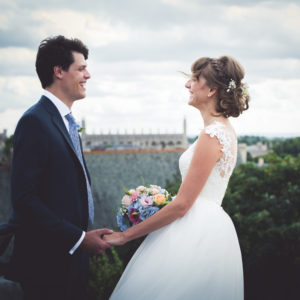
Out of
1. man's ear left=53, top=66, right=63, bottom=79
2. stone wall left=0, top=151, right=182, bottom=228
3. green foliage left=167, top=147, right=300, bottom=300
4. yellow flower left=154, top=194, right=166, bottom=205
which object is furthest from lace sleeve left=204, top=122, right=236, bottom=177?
stone wall left=0, top=151, right=182, bottom=228

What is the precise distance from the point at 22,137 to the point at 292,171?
9.33m

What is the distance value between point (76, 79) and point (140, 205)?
106 cm

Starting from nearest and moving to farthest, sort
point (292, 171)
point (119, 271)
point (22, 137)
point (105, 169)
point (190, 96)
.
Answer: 1. point (22, 137)
2. point (190, 96)
3. point (119, 271)
4. point (292, 171)
5. point (105, 169)

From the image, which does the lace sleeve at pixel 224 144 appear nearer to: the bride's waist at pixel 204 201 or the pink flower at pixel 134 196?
the bride's waist at pixel 204 201

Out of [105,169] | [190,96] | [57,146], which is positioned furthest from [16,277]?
[105,169]

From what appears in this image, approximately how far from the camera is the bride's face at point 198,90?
2.83 metres

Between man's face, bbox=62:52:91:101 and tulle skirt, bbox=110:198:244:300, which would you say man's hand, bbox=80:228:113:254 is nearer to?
tulle skirt, bbox=110:198:244:300

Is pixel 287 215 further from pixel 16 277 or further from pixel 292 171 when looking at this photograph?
pixel 16 277

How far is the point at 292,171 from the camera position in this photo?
34.0ft

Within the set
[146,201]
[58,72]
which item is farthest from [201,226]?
[58,72]

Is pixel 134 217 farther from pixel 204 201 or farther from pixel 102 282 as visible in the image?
pixel 102 282

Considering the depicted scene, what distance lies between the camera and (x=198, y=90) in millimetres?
2836

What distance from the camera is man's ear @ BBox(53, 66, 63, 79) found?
2669 millimetres

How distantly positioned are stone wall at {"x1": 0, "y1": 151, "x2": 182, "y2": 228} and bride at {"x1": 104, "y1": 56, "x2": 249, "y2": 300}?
13.6 m
